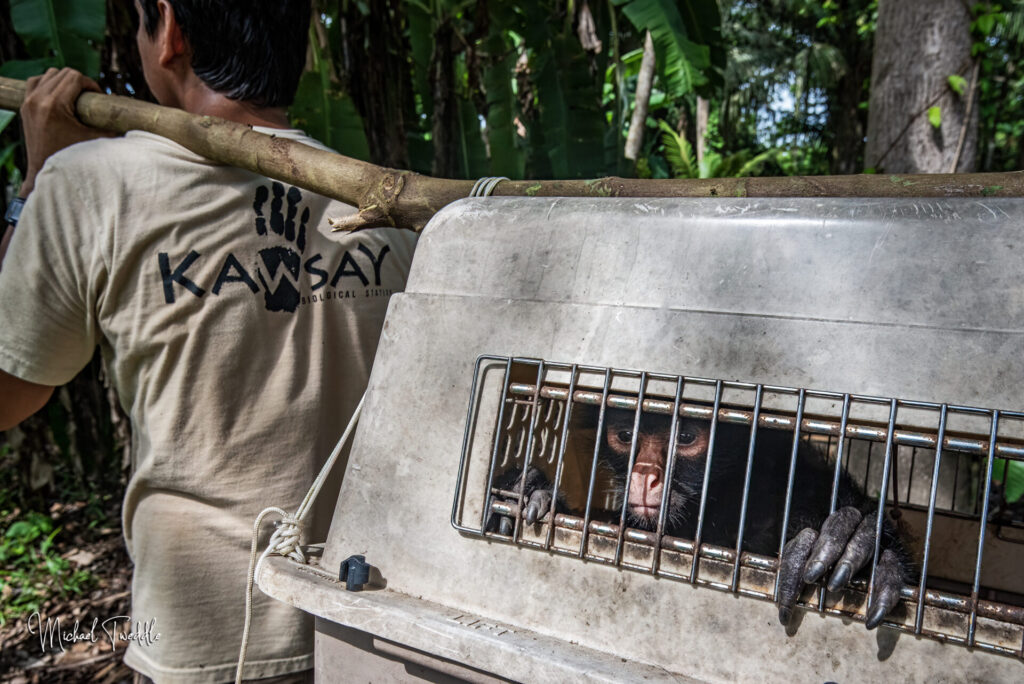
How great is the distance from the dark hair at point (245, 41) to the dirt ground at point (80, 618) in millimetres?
2674

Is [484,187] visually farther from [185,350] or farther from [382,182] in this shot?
[185,350]

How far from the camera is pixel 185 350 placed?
1393 mm

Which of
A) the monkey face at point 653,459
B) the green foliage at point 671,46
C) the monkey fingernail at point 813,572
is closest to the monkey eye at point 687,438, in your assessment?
the monkey face at point 653,459

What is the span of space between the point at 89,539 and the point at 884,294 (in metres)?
4.66

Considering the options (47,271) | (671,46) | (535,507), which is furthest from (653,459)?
(671,46)

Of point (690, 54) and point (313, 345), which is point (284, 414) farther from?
point (690, 54)

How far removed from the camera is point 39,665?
126 inches

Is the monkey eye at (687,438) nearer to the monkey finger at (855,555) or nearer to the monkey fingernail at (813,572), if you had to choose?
the monkey finger at (855,555)

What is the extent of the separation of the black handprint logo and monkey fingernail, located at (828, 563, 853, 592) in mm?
1098

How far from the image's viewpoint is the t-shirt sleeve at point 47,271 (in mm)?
1335

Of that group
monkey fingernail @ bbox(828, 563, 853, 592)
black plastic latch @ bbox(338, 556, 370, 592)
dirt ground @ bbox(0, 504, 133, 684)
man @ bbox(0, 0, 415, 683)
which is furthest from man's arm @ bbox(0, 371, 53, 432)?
dirt ground @ bbox(0, 504, 133, 684)

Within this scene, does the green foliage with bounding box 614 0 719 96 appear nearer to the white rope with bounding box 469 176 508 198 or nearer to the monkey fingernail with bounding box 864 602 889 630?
the white rope with bounding box 469 176 508 198

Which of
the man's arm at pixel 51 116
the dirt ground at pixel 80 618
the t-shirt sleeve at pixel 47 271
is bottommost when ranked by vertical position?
the dirt ground at pixel 80 618

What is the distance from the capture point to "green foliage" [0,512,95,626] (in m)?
3.62
